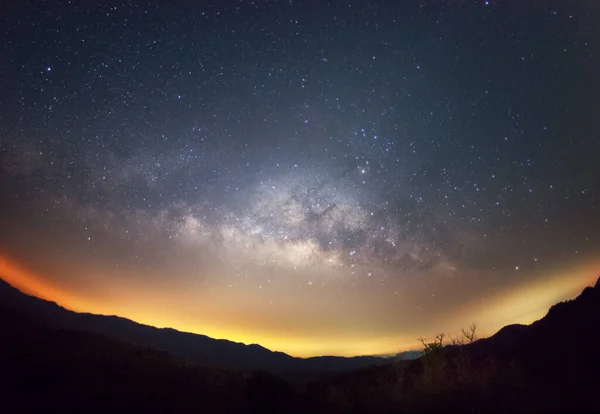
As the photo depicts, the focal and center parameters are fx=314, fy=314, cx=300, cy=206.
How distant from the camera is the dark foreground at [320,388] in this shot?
690cm

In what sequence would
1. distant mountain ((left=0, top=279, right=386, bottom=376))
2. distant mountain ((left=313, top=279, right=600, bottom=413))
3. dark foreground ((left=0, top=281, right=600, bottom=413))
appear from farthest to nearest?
1. distant mountain ((left=0, top=279, right=386, bottom=376))
2. dark foreground ((left=0, top=281, right=600, bottom=413))
3. distant mountain ((left=313, top=279, right=600, bottom=413))

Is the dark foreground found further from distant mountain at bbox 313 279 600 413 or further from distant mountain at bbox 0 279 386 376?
distant mountain at bbox 0 279 386 376

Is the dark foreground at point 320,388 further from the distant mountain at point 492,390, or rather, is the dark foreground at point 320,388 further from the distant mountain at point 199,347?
the distant mountain at point 199,347

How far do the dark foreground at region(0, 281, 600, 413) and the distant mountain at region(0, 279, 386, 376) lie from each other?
302ft

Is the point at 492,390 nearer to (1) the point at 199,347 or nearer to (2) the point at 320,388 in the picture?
(2) the point at 320,388

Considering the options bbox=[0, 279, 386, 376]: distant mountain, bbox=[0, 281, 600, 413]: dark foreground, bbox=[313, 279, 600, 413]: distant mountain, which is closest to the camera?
bbox=[313, 279, 600, 413]: distant mountain

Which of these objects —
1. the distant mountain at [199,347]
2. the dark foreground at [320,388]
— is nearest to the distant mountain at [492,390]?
the dark foreground at [320,388]

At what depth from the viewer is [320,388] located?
13.9 metres

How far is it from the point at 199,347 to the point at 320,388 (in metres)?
134

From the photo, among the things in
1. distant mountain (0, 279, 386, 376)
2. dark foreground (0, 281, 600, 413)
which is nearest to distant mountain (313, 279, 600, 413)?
dark foreground (0, 281, 600, 413)

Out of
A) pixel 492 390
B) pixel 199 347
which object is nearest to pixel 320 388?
pixel 492 390

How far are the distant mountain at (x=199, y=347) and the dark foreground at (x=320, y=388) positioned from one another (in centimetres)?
9192

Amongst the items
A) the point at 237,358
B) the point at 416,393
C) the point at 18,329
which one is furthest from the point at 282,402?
the point at 237,358

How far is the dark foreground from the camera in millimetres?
6902
